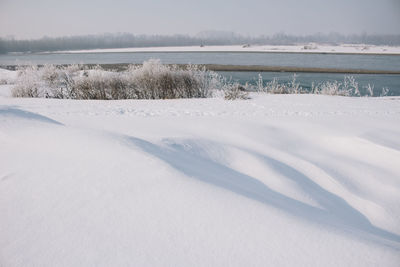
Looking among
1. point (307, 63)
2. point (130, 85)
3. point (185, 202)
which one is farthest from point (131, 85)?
point (307, 63)

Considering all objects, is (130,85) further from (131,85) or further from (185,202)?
(185,202)

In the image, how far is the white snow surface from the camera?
166cm

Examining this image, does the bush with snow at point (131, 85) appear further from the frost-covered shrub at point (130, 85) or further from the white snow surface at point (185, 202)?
the white snow surface at point (185, 202)

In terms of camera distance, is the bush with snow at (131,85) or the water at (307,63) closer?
the bush with snow at (131,85)

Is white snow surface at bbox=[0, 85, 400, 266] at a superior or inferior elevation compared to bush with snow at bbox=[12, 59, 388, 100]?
inferior

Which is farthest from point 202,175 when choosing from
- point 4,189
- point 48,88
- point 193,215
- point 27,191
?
point 48,88

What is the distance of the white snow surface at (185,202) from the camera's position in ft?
5.44

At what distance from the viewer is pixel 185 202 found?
2.06 meters

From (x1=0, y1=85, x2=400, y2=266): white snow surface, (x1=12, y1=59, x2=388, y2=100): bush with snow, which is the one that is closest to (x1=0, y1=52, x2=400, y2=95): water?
(x1=12, y1=59, x2=388, y2=100): bush with snow

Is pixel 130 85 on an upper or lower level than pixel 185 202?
upper

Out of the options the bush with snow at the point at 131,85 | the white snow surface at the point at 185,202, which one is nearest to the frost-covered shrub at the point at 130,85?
the bush with snow at the point at 131,85

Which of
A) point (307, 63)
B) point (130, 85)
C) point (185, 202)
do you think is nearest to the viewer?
point (185, 202)

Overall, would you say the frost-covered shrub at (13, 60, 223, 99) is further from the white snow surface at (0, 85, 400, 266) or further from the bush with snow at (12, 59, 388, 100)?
the white snow surface at (0, 85, 400, 266)

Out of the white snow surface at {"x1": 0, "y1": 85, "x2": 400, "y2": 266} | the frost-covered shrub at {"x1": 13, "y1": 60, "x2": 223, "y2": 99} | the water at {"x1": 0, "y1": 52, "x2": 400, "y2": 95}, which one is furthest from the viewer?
the water at {"x1": 0, "y1": 52, "x2": 400, "y2": 95}
